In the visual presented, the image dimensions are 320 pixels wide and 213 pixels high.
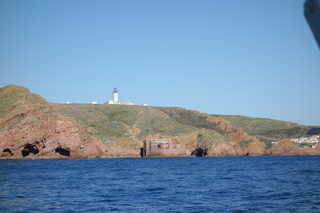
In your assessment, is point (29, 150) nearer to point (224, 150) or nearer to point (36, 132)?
point (36, 132)

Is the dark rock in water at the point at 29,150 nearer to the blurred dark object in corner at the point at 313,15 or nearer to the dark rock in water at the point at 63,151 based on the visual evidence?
the dark rock in water at the point at 63,151

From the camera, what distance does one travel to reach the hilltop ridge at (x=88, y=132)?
110 metres

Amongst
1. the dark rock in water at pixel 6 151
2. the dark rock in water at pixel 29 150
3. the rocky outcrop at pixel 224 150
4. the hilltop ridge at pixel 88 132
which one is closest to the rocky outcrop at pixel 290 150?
the hilltop ridge at pixel 88 132

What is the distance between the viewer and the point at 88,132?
132m

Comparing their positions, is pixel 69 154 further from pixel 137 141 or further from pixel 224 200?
pixel 224 200

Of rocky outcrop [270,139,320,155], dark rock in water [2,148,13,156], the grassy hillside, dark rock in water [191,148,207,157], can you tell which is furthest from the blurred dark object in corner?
rocky outcrop [270,139,320,155]

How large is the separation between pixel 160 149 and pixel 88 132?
32.0m

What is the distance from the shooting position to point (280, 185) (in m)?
43.0

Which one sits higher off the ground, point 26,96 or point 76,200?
point 26,96

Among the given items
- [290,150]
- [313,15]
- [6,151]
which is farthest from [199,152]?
[313,15]

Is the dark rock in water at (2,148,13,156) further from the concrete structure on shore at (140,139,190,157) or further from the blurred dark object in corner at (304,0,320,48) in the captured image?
the blurred dark object in corner at (304,0,320,48)

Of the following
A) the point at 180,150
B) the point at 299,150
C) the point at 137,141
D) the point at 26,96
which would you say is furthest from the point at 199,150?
the point at 26,96

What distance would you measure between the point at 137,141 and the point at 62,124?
4786cm

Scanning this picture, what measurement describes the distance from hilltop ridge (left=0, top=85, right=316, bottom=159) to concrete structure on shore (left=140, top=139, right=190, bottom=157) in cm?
467
